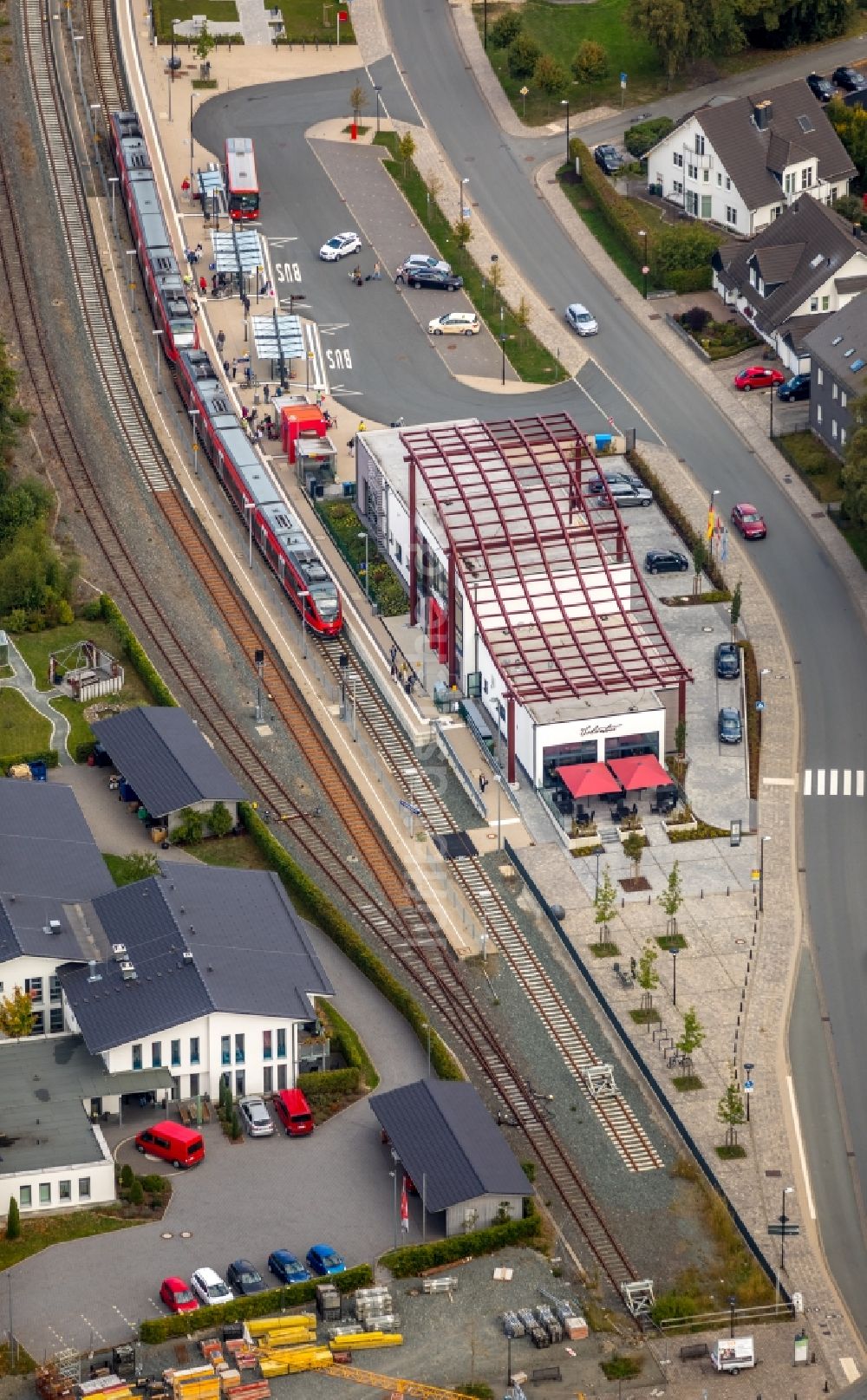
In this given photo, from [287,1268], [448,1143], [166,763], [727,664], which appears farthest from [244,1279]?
[727,664]

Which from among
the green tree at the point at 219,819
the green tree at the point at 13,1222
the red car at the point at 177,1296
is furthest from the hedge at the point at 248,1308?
the green tree at the point at 219,819

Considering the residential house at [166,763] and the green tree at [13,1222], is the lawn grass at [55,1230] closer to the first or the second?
the green tree at [13,1222]

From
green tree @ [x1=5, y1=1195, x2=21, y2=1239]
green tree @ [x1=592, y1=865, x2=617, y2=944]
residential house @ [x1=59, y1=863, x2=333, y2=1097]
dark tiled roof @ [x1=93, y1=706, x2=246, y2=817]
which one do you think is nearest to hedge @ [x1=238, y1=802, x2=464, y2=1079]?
dark tiled roof @ [x1=93, y1=706, x2=246, y2=817]

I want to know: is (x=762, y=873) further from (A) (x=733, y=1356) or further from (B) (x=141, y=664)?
(B) (x=141, y=664)

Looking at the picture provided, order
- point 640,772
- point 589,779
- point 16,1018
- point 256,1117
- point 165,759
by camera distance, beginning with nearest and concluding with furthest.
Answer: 1. point 256,1117
2. point 16,1018
3. point 589,779
4. point 165,759
5. point 640,772

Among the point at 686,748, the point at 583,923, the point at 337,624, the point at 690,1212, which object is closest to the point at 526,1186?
the point at 690,1212

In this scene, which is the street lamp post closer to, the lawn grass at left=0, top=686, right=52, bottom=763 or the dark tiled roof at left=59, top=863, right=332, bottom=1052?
the dark tiled roof at left=59, top=863, right=332, bottom=1052

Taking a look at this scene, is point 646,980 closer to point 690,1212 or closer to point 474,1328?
point 690,1212
